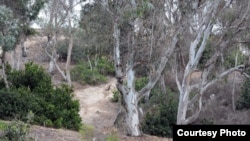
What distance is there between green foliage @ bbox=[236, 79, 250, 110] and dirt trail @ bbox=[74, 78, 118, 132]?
6798 mm

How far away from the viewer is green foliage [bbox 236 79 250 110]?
24.6 meters

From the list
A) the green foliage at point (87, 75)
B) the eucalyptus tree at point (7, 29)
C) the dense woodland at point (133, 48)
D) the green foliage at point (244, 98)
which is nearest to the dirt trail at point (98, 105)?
the green foliage at point (87, 75)

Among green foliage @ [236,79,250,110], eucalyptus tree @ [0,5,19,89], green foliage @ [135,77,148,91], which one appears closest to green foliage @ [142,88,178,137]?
green foliage @ [236,79,250,110]

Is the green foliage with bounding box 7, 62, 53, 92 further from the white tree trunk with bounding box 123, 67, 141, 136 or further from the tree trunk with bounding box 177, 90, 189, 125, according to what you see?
the tree trunk with bounding box 177, 90, 189, 125

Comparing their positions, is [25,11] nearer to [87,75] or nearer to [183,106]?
[183,106]

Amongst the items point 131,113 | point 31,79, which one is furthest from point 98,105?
point 31,79

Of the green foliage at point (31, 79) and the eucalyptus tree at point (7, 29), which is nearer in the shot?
the eucalyptus tree at point (7, 29)

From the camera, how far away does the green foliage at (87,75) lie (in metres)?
32.9

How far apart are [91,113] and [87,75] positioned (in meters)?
8.61

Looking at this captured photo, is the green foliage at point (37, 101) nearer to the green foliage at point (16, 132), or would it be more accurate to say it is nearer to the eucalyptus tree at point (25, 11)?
the eucalyptus tree at point (25, 11)

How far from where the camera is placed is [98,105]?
27.1 metres

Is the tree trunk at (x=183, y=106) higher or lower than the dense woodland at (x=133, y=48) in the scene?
lower

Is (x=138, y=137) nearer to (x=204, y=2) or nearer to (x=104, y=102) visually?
(x=204, y=2)

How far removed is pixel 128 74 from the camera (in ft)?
55.4
